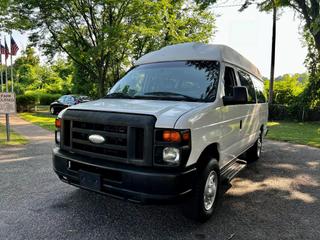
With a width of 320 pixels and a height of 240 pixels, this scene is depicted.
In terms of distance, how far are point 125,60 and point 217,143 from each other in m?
20.4

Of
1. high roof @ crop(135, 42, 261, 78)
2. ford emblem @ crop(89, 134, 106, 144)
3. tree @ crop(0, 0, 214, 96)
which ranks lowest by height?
ford emblem @ crop(89, 134, 106, 144)

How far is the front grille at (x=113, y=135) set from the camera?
304 centimetres

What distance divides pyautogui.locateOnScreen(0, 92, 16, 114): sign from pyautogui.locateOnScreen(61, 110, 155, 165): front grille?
6.03 meters

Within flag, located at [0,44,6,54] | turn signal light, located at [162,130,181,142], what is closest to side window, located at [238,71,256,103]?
turn signal light, located at [162,130,181,142]

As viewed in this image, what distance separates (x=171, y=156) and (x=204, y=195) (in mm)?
843

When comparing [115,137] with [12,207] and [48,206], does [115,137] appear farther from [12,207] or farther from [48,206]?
[12,207]

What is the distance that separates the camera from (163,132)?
2998 millimetres

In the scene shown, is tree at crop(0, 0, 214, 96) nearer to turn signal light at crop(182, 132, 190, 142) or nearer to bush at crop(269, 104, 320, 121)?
bush at crop(269, 104, 320, 121)

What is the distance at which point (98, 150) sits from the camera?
339cm

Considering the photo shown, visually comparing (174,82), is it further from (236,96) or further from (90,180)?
(90,180)

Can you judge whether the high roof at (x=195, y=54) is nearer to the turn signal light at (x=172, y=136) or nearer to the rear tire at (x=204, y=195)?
the rear tire at (x=204, y=195)

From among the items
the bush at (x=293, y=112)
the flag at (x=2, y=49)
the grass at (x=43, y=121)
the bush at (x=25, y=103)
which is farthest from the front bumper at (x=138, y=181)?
the bush at (x=25, y=103)

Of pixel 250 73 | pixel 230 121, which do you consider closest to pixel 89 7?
pixel 250 73

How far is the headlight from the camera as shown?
9.87 feet
